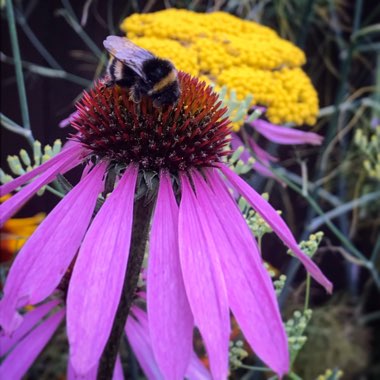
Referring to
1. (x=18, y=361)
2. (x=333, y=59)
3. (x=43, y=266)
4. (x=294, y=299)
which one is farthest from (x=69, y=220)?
(x=333, y=59)

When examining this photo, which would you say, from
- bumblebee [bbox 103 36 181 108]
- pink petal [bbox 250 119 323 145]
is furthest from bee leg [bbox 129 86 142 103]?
pink petal [bbox 250 119 323 145]

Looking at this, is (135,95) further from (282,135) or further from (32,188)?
(282,135)

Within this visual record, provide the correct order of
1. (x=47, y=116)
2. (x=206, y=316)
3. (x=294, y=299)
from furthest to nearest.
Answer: (x=294, y=299) < (x=47, y=116) < (x=206, y=316)

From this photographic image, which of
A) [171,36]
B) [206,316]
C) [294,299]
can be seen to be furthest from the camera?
[294,299]

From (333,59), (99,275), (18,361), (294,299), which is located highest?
(99,275)

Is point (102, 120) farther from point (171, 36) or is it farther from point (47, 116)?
point (47, 116)

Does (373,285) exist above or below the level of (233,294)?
below

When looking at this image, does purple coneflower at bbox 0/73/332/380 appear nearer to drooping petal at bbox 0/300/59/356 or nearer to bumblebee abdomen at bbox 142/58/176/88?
bumblebee abdomen at bbox 142/58/176/88
